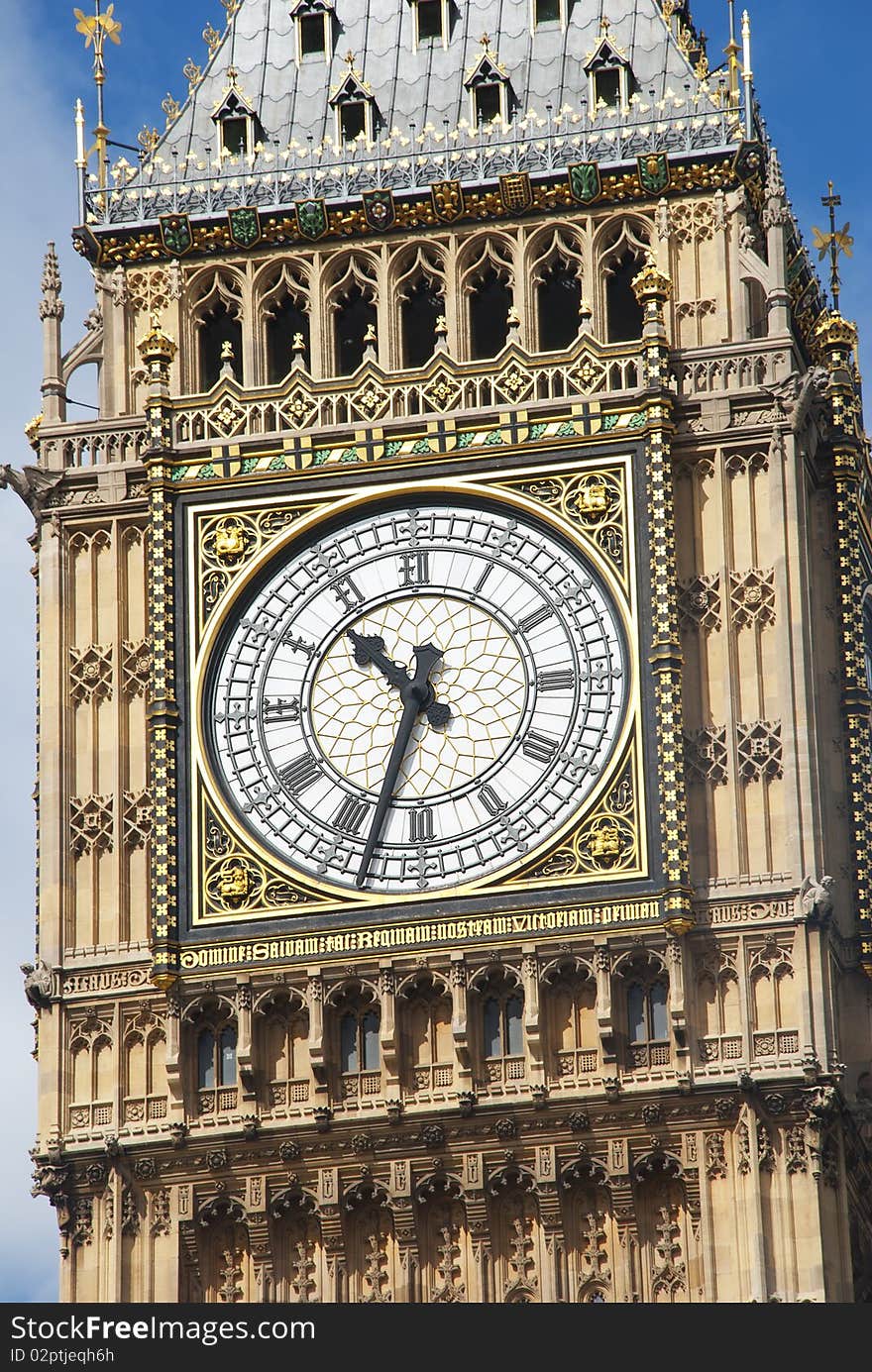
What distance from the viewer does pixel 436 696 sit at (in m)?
50.3

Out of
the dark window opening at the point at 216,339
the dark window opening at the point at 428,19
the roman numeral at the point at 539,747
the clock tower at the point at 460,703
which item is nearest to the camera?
the clock tower at the point at 460,703

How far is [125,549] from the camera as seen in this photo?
169 feet

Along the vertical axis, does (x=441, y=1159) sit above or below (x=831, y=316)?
below

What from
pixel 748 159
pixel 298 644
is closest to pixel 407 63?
pixel 748 159

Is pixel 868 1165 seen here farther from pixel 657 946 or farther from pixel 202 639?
pixel 202 639

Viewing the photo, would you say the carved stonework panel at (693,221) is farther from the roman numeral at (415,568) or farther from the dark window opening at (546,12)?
the roman numeral at (415,568)

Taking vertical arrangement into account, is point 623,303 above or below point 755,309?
above

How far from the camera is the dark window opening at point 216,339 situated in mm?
52500

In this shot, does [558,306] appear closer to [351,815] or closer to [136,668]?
[136,668]

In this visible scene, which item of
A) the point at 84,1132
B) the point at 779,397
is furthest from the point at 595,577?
the point at 84,1132

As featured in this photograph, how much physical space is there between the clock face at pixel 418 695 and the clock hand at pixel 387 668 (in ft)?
0.05

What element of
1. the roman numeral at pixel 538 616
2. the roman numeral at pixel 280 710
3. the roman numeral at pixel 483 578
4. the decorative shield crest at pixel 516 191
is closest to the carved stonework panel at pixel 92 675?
the roman numeral at pixel 280 710

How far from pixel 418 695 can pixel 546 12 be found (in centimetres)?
617

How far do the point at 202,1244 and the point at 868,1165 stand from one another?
16.0 ft
